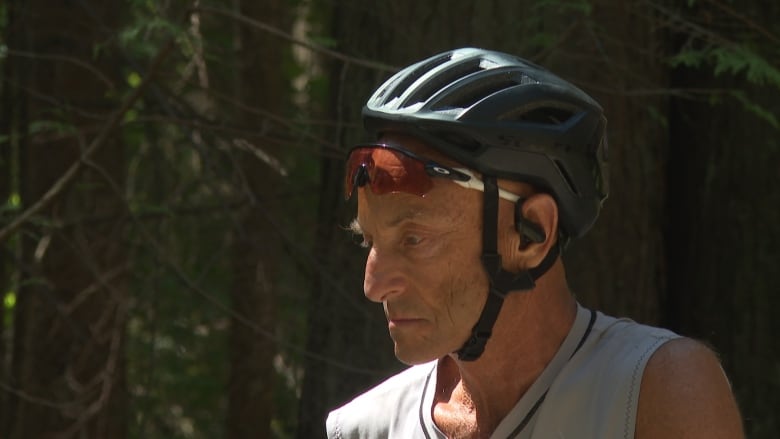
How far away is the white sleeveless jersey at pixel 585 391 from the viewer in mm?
2170

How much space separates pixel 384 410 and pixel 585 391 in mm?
594

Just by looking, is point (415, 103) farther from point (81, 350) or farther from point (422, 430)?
point (81, 350)

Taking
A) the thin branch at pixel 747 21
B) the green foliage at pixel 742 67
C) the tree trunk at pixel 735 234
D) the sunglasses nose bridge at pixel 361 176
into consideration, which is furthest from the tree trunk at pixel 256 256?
the sunglasses nose bridge at pixel 361 176

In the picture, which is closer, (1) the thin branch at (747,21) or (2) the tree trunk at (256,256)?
(1) the thin branch at (747,21)

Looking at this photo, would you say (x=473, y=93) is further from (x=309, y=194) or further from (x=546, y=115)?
(x=309, y=194)

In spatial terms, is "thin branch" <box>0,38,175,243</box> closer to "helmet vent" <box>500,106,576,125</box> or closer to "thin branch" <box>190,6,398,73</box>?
"thin branch" <box>190,6,398,73</box>

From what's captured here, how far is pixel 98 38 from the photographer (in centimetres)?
588

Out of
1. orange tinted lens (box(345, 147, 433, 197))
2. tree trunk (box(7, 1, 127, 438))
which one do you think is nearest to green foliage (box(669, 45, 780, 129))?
orange tinted lens (box(345, 147, 433, 197))

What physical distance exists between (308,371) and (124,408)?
1.26 m

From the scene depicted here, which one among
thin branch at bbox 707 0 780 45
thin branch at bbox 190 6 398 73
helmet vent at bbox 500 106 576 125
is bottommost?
helmet vent at bbox 500 106 576 125

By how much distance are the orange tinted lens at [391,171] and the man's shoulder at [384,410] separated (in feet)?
1.84

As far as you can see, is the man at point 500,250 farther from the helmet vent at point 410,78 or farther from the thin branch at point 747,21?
the thin branch at point 747,21

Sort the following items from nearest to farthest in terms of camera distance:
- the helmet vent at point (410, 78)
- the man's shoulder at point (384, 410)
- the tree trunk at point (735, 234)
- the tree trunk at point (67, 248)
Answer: the helmet vent at point (410, 78) → the man's shoulder at point (384, 410) → the tree trunk at point (735, 234) → the tree trunk at point (67, 248)

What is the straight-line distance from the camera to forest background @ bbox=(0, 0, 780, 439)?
14.9 ft
